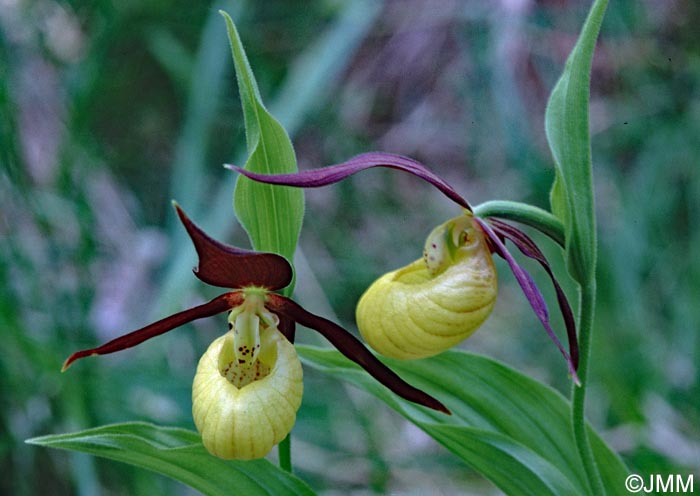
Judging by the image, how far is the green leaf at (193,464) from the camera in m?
0.79

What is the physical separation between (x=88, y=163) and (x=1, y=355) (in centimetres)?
58

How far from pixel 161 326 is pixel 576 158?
1.57ft

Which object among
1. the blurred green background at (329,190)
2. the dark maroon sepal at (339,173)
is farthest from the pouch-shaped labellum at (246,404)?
the blurred green background at (329,190)

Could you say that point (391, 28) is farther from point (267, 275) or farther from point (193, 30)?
point (267, 275)

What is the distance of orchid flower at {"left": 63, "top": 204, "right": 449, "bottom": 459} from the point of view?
73cm

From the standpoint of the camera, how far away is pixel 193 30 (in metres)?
2.23

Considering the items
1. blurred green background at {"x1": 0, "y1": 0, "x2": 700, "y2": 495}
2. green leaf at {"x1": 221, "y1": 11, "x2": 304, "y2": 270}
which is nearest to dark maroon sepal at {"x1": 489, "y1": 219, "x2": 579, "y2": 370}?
green leaf at {"x1": 221, "y1": 11, "x2": 304, "y2": 270}

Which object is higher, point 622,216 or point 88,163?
point 88,163

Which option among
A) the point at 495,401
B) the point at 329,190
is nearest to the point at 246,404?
the point at 495,401

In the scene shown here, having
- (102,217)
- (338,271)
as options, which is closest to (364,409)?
(338,271)

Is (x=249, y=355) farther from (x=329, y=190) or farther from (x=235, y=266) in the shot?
(x=329, y=190)

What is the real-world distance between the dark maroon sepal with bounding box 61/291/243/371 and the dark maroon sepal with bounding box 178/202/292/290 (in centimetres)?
5

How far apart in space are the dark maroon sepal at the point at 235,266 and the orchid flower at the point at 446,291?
136 millimetres

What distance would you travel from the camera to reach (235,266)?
2.52 ft
